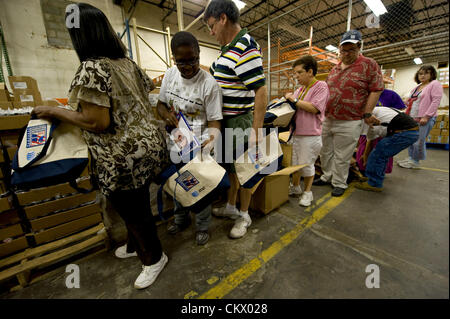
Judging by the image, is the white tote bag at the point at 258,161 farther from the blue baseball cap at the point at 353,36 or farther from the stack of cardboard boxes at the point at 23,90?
the stack of cardboard boxes at the point at 23,90

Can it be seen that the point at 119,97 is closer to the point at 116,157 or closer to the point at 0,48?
the point at 116,157

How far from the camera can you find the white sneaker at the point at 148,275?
4.33ft

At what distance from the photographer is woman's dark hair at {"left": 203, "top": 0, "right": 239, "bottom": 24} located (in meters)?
1.33

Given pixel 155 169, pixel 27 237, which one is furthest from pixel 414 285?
pixel 27 237

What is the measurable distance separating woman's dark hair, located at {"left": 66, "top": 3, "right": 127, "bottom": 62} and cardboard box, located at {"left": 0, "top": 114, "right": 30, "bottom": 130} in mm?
966

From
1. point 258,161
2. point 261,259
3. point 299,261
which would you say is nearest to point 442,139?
point 299,261

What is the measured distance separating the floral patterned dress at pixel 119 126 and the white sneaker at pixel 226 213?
1.18 metres

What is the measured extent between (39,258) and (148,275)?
3.03 feet

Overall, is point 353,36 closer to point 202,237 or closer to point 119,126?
point 119,126

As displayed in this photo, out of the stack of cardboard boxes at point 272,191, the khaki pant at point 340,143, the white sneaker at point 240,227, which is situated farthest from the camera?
the khaki pant at point 340,143

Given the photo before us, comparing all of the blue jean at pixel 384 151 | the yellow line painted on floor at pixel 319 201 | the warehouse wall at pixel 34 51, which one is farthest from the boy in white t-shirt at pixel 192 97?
the warehouse wall at pixel 34 51

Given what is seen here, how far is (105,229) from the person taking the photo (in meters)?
1.74

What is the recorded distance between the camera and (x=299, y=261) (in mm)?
1494

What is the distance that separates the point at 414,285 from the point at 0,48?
8987 mm
